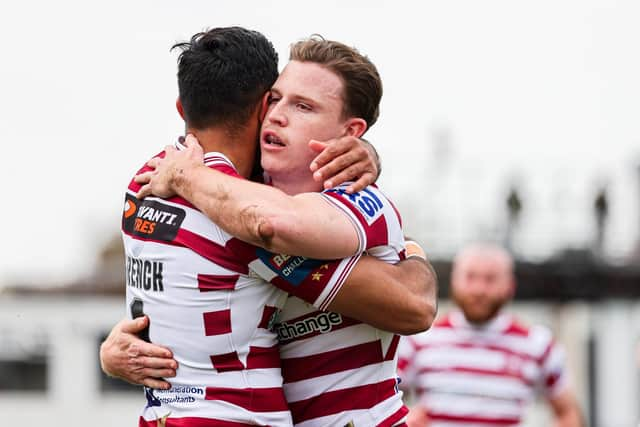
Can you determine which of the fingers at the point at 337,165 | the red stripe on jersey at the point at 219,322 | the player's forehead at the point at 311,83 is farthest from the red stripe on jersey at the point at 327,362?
the player's forehead at the point at 311,83

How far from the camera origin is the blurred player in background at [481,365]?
8.09 meters

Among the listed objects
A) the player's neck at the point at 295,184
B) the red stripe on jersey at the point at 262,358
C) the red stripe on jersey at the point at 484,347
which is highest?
the red stripe on jersey at the point at 484,347

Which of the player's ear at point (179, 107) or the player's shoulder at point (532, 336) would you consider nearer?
the player's ear at point (179, 107)

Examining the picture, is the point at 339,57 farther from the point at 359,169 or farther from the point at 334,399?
the point at 334,399

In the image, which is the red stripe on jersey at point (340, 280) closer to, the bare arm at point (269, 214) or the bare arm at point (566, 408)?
the bare arm at point (269, 214)

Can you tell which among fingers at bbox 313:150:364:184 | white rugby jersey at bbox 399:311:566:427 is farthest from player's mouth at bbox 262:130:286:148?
white rugby jersey at bbox 399:311:566:427

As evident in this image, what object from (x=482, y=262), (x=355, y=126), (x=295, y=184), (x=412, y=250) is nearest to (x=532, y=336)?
(x=482, y=262)

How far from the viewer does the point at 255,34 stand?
4.14m

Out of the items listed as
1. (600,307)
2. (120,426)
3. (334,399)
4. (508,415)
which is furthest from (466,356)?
(120,426)

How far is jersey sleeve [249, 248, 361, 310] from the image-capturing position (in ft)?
12.5

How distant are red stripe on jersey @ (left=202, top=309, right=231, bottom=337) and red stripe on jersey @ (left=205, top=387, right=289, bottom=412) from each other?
0.17 m

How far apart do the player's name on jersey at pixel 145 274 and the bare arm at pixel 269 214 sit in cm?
25

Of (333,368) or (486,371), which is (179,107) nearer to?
(333,368)

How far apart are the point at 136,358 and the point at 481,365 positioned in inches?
174
